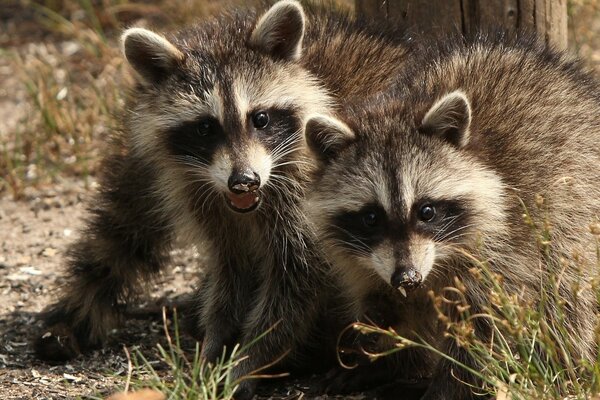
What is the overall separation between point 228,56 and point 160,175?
696 mm

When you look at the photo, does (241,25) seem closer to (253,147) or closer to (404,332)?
(253,147)

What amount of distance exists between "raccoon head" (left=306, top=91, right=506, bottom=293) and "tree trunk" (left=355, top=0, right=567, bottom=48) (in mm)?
980

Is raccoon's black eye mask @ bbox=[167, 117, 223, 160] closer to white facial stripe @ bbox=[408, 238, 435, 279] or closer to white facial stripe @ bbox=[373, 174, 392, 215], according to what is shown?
white facial stripe @ bbox=[373, 174, 392, 215]

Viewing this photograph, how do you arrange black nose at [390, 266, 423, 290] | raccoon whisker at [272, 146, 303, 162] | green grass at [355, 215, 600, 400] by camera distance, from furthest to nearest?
1. raccoon whisker at [272, 146, 303, 162]
2. black nose at [390, 266, 423, 290]
3. green grass at [355, 215, 600, 400]

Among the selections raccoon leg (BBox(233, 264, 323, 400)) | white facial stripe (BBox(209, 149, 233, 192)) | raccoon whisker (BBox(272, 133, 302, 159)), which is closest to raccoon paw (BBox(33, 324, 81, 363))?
raccoon leg (BBox(233, 264, 323, 400))

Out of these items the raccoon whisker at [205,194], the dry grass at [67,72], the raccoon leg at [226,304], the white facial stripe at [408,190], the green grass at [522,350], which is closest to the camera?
the green grass at [522,350]

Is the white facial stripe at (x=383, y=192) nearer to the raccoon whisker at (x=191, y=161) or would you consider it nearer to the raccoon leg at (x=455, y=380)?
the raccoon leg at (x=455, y=380)

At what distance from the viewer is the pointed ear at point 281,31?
4805 mm

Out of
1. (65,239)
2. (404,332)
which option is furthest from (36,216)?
(404,332)

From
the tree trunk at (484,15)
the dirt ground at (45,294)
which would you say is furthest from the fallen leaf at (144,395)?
the tree trunk at (484,15)

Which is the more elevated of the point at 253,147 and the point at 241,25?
the point at 241,25

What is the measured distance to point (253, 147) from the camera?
4.70 metres

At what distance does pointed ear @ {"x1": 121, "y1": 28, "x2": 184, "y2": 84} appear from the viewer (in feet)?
15.8

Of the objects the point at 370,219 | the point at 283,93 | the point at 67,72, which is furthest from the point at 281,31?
the point at 67,72
